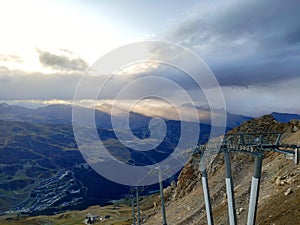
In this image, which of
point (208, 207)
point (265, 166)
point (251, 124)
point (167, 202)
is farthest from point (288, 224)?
point (167, 202)

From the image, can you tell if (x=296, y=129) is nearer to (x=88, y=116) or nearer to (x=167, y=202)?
(x=167, y=202)

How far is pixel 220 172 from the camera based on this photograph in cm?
8456

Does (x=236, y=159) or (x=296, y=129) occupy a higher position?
(x=296, y=129)

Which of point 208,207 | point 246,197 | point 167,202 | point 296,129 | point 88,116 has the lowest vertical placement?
point 167,202

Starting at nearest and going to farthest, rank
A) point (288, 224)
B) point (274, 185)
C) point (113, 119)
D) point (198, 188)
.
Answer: point (288, 224) < point (113, 119) < point (274, 185) < point (198, 188)

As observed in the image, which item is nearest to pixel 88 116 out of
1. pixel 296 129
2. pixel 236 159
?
pixel 236 159

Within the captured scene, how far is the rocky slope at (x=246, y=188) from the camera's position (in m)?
40.9

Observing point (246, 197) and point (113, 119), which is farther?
point (246, 197)

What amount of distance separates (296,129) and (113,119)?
5794 cm

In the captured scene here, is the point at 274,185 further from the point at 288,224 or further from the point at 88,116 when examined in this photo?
the point at 88,116

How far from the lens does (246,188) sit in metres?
59.7

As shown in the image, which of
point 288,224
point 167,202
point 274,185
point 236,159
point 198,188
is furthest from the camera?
point 167,202

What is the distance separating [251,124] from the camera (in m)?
93.8

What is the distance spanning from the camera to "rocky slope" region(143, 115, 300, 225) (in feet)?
134
